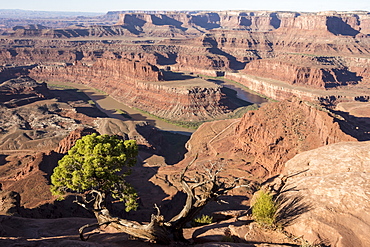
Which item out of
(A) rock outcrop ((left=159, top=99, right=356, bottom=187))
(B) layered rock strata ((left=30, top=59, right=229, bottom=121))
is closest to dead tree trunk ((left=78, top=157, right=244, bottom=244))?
(A) rock outcrop ((left=159, top=99, right=356, bottom=187))

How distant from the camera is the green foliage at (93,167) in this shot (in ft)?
74.8

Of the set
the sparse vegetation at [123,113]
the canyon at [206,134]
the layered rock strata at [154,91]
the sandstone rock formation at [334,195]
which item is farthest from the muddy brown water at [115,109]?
the sandstone rock formation at [334,195]

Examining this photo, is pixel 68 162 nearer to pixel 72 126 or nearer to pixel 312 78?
pixel 72 126

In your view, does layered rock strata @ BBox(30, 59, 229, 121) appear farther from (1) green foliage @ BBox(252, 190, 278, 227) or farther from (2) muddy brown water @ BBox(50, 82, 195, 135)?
(1) green foliage @ BBox(252, 190, 278, 227)

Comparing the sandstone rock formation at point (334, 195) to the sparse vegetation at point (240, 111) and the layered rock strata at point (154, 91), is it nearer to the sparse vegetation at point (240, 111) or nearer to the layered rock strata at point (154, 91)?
the layered rock strata at point (154, 91)

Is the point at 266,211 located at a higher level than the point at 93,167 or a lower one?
lower

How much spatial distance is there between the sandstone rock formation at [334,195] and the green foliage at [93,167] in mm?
14619

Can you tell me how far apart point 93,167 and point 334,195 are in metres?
19.7

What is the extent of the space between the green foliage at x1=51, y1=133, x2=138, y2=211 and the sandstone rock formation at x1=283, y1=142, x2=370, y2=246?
14.6 m

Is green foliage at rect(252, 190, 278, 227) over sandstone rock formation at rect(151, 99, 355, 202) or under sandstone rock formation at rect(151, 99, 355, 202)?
over

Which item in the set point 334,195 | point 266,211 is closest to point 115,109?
point 266,211

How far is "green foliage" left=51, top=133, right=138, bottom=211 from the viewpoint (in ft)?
74.8

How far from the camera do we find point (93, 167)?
75.6 feet

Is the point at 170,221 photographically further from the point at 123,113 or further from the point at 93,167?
the point at 123,113
